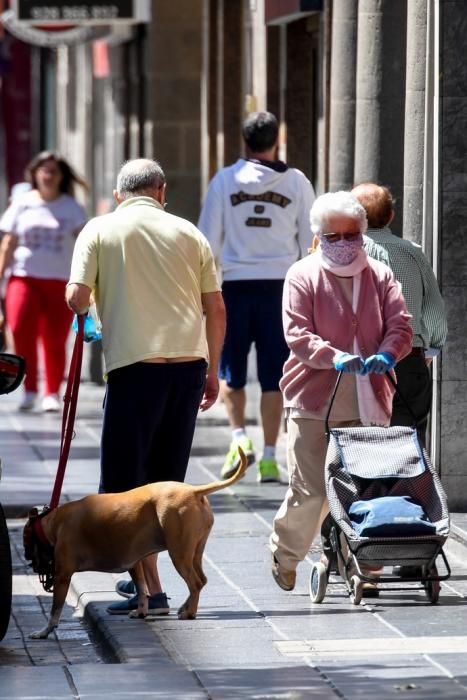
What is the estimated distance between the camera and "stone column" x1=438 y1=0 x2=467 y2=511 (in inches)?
410

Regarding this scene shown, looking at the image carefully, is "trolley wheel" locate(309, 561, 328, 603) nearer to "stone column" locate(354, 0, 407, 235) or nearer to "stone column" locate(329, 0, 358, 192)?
"stone column" locate(354, 0, 407, 235)

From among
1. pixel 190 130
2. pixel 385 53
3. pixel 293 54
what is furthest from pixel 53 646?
pixel 190 130

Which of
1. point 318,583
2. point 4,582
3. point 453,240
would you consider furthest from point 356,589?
point 453,240

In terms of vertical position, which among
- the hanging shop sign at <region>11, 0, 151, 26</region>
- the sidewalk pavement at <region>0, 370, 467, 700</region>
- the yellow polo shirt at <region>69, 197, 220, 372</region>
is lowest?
the sidewalk pavement at <region>0, 370, 467, 700</region>

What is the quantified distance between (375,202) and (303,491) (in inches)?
53.0

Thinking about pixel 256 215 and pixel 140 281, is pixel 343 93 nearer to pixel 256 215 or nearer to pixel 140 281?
pixel 256 215

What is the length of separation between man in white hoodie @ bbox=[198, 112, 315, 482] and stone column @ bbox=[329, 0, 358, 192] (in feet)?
0.99

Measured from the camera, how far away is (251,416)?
15852mm

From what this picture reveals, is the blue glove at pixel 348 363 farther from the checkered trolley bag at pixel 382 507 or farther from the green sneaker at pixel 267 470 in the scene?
the green sneaker at pixel 267 470

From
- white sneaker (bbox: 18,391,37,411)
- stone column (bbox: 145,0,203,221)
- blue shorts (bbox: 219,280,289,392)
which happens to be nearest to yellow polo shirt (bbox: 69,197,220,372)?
blue shorts (bbox: 219,280,289,392)

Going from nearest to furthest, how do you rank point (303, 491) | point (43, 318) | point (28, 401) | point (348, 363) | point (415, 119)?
point (348, 363) → point (303, 491) → point (415, 119) → point (43, 318) → point (28, 401)

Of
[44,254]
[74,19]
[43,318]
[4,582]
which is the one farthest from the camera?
[74,19]

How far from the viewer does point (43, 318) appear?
653 inches

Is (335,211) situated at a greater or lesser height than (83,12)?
lesser
